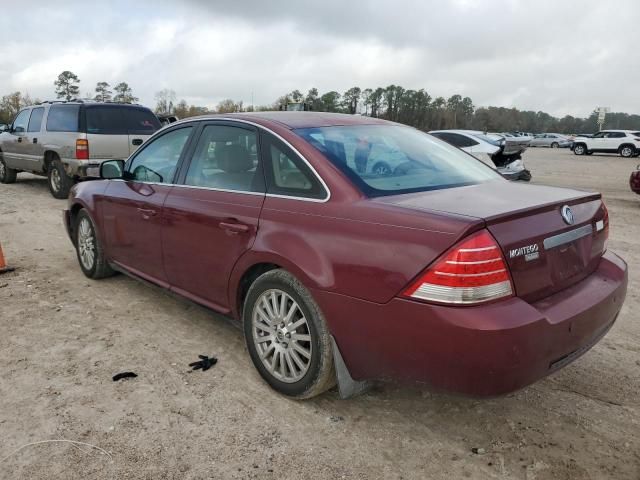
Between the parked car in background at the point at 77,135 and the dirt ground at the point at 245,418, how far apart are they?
6.37 m

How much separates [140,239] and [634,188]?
31.9ft

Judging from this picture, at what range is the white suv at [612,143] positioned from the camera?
31.0m

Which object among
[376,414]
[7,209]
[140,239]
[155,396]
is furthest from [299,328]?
[7,209]

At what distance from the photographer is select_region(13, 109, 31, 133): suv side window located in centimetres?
1169

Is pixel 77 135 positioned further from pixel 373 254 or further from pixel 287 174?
pixel 373 254

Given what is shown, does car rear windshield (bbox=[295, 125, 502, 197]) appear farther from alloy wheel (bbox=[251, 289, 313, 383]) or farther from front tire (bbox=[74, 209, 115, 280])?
front tire (bbox=[74, 209, 115, 280])

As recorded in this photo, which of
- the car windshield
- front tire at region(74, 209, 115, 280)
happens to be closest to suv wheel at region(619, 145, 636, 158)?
the car windshield

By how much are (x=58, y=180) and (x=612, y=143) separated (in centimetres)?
3181

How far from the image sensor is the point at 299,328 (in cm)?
290

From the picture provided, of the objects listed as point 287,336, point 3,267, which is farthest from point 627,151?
point 287,336

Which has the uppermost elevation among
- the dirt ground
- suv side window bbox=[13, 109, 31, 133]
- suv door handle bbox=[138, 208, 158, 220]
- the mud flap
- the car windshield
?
the car windshield

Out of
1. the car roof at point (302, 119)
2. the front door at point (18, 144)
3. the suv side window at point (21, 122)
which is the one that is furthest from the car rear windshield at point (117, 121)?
the car roof at point (302, 119)

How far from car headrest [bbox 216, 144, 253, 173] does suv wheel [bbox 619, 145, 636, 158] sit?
3331 cm

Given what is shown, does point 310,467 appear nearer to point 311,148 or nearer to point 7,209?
point 311,148
